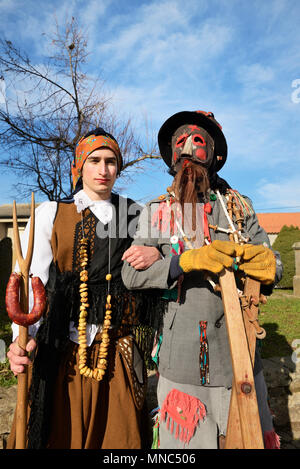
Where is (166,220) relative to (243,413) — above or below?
above

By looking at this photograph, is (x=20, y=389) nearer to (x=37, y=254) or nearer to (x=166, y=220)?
(x=37, y=254)

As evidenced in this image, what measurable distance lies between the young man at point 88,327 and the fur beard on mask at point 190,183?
383mm

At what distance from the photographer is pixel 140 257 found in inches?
64.5

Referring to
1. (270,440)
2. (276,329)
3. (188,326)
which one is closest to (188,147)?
(188,326)

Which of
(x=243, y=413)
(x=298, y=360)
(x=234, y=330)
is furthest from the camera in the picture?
(x=298, y=360)

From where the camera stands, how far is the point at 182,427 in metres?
1.53

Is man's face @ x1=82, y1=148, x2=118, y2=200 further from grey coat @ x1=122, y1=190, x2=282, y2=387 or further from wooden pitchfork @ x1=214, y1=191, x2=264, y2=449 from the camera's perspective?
wooden pitchfork @ x1=214, y1=191, x2=264, y2=449

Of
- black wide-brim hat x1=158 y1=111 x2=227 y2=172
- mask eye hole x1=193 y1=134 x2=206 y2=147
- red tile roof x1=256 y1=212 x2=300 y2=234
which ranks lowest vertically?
mask eye hole x1=193 y1=134 x2=206 y2=147

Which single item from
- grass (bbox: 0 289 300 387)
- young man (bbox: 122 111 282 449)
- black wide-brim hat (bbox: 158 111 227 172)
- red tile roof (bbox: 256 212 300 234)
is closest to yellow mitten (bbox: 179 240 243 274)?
young man (bbox: 122 111 282 449)

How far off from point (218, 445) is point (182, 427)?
0.20 meters

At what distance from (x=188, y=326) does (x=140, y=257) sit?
1.46ft

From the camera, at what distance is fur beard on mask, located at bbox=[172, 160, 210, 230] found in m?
1.85
